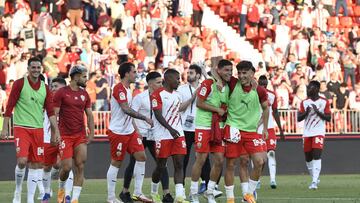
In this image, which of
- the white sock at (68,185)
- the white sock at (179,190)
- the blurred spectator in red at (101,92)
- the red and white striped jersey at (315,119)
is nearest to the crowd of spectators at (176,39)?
the blurred spectator in red at (101,92)

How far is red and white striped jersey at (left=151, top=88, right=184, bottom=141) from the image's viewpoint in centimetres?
2245

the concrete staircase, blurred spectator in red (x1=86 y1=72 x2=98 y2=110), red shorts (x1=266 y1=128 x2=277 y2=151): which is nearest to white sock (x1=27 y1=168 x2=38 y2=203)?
red shorts (x1=266 y1=128 x2=277 y2=151)

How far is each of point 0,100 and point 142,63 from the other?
20.8ft

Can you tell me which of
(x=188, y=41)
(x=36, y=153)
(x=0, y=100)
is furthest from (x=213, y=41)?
(x=36, y=153)

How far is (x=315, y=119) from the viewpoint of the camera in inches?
1150

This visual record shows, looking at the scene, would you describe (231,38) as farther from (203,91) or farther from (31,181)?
(31,181)

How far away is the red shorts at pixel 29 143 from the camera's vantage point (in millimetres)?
20922

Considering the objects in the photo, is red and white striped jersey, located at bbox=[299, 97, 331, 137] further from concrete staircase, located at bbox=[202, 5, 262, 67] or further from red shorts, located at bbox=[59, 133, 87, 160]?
concrete staircase, located at bbox=[202, 5, 262, 67]

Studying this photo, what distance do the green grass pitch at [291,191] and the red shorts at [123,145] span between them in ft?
3.87

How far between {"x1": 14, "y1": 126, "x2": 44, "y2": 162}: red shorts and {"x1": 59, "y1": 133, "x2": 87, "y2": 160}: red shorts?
40cm

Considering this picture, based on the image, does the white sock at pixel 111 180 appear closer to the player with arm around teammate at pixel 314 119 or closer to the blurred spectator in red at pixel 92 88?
the player with arm around teammate at pixel 314 119

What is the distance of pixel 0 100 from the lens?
34.2 m

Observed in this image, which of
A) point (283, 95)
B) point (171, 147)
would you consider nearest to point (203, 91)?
point (171, 147)

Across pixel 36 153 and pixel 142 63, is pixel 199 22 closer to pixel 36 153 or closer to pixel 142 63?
pixel 142 63
